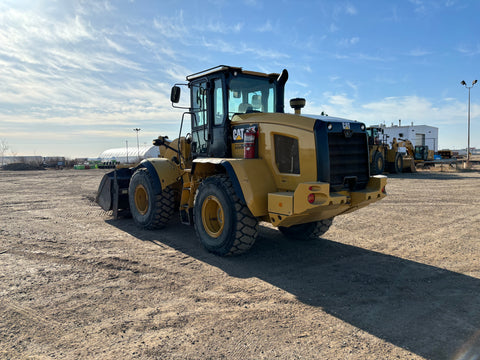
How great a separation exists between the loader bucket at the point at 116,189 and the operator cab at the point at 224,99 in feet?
9.33

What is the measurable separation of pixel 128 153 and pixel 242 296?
84.5m

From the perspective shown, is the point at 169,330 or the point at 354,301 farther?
the point at 354,301

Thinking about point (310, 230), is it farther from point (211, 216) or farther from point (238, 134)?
point (238, 134)

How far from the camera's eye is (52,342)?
313 centimetres

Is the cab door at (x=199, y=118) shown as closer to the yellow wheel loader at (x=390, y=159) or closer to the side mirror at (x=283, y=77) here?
the side mirror at (x=283, y=77)

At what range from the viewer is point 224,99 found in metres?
6.19

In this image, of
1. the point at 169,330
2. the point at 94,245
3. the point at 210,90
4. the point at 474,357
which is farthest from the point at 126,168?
the point at 474,357

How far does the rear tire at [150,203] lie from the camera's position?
739cm

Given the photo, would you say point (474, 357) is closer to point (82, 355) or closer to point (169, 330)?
point (169, 330)

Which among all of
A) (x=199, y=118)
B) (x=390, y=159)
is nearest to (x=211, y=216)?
(x=199, y=118)

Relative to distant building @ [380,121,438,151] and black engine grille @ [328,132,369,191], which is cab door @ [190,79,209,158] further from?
distant building @ [380,121,438,151]

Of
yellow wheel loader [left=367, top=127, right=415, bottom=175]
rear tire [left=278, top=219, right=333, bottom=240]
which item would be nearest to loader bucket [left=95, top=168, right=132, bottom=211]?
rear tire [left=278, top=219, right=333, bottom=240]

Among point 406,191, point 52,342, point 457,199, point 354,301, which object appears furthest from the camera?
point 406,191

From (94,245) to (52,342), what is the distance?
3403 millimetres
